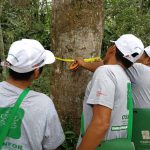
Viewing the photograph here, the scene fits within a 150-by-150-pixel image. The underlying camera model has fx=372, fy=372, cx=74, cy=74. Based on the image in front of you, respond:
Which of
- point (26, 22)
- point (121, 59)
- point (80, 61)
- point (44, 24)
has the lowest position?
point (44, 24)

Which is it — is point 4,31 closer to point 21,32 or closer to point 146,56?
point 21,32

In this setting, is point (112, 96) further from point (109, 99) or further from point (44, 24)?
point (44, 24)

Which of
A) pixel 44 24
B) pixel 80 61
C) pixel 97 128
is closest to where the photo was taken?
pixel 97 128

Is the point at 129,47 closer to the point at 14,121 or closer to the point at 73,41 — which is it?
the point at 73,41

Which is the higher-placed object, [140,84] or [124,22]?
[140,84]

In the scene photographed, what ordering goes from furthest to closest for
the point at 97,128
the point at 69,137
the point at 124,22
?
the point at 124,22
the point at 69,137
the point at 97,128

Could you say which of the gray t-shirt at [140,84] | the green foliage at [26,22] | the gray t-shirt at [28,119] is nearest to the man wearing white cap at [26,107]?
the gray t-shirt at [28,119]

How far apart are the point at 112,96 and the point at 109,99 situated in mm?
33

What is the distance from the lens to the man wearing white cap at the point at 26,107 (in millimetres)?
2246

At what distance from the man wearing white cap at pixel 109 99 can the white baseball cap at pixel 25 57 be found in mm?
488

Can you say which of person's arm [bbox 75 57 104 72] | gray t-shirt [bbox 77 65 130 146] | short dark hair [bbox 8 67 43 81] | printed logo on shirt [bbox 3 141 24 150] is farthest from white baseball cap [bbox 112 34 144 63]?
printed logo on shirt [bbox 3 141 24 150]

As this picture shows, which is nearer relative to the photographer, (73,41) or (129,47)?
(129,47)

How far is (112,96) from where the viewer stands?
257 centimetres

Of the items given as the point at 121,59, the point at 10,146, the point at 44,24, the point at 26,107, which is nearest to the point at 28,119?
the point at 26,107
